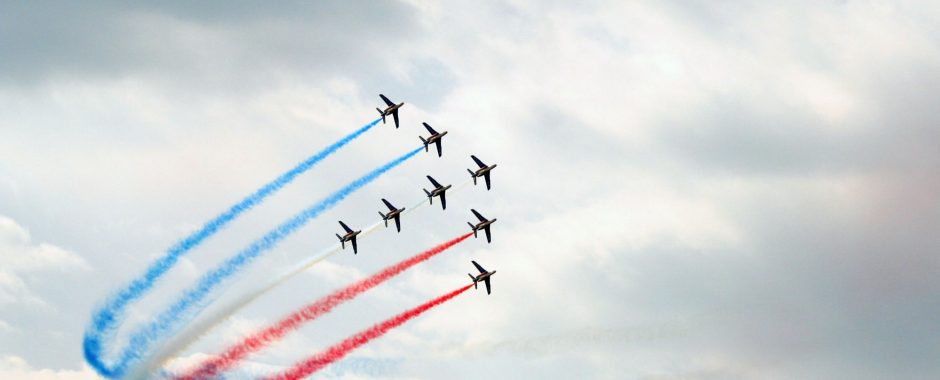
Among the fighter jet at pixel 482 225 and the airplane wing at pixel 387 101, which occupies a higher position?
the airplane wing at pixel 387 101

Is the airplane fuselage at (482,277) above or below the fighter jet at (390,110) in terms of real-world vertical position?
below

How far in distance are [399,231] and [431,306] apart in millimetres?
10522

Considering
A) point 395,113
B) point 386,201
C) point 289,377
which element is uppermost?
point 395,113

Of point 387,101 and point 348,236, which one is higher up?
point 387,101

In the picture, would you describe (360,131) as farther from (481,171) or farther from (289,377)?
(289,377)

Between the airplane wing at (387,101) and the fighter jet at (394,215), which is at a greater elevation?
the airplane wing at (387,101)

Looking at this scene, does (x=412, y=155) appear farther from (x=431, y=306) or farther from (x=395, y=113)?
(x=431, y=306)

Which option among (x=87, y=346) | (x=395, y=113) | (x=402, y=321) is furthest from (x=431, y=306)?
(x=87, y=346)

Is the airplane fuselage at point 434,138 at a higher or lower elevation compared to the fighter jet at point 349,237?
higher

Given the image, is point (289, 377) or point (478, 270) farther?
point (478, 270)

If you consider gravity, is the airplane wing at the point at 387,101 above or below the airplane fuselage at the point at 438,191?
above

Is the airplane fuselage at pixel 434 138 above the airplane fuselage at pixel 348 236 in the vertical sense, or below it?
above

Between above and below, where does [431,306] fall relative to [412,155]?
below

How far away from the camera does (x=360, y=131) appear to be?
17412 cm
